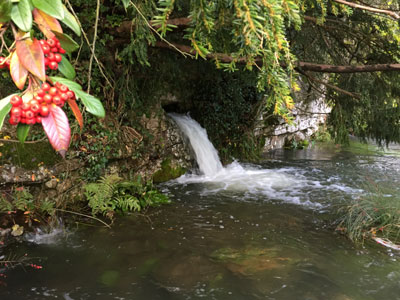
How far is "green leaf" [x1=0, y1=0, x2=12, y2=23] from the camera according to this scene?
755 mm

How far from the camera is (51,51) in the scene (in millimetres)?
848

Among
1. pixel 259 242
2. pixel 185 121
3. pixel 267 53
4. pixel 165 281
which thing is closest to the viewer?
pixel 267 53

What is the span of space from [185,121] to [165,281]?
17.1 ft

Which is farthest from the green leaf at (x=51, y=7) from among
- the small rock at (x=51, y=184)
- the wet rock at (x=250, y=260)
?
the small rock at (x=51, y=184)

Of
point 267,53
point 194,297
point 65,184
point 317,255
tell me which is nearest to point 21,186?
point 65,184

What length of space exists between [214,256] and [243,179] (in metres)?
3.82

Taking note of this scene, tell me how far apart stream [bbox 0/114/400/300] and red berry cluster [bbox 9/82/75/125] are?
2.86 metres

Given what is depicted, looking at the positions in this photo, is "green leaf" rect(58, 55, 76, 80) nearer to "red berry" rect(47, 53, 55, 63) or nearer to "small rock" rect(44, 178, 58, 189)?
"red berry" rect(47, 53, 55, 63)

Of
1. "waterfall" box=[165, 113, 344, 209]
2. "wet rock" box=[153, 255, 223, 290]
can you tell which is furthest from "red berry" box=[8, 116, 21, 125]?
"waterfall" box=[165, 113, 344, 209]

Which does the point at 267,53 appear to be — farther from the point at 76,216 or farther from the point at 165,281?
the point at 76,216

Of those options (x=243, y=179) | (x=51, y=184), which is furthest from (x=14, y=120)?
(x=243, y=179)

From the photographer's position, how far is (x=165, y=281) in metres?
3.44

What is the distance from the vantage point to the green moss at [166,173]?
6957 millimetres

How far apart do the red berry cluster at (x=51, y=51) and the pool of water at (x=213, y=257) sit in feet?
9.36
